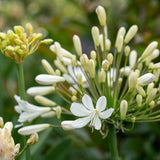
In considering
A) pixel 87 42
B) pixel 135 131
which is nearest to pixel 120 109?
pixel 135 131

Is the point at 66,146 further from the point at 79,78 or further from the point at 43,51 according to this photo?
the point at 43,51

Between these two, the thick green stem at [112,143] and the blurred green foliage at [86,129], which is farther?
the blurred green foliage at [86,129]

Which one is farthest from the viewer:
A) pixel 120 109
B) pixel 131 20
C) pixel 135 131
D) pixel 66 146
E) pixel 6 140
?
pixel 131 20

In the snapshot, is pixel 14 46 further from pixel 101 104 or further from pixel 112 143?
pixel 112 143

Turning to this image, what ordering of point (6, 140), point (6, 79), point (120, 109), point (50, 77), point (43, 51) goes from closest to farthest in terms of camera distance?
point (6, 140), point (120, 109), point (50, 77), point (43, 51), point (6, 79)

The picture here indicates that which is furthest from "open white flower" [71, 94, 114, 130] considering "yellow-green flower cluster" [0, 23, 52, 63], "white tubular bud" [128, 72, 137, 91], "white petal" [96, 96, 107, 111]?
"yellow-green flower cluster" [0, 23, 52, 63]

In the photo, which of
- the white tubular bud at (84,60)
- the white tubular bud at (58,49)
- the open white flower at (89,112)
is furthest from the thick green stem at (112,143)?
the white tubular bud at (58,49)

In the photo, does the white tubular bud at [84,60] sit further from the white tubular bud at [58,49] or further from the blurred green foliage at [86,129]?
the blurred green foliage at [86,129]

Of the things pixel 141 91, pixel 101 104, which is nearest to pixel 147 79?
pixel 141 91
